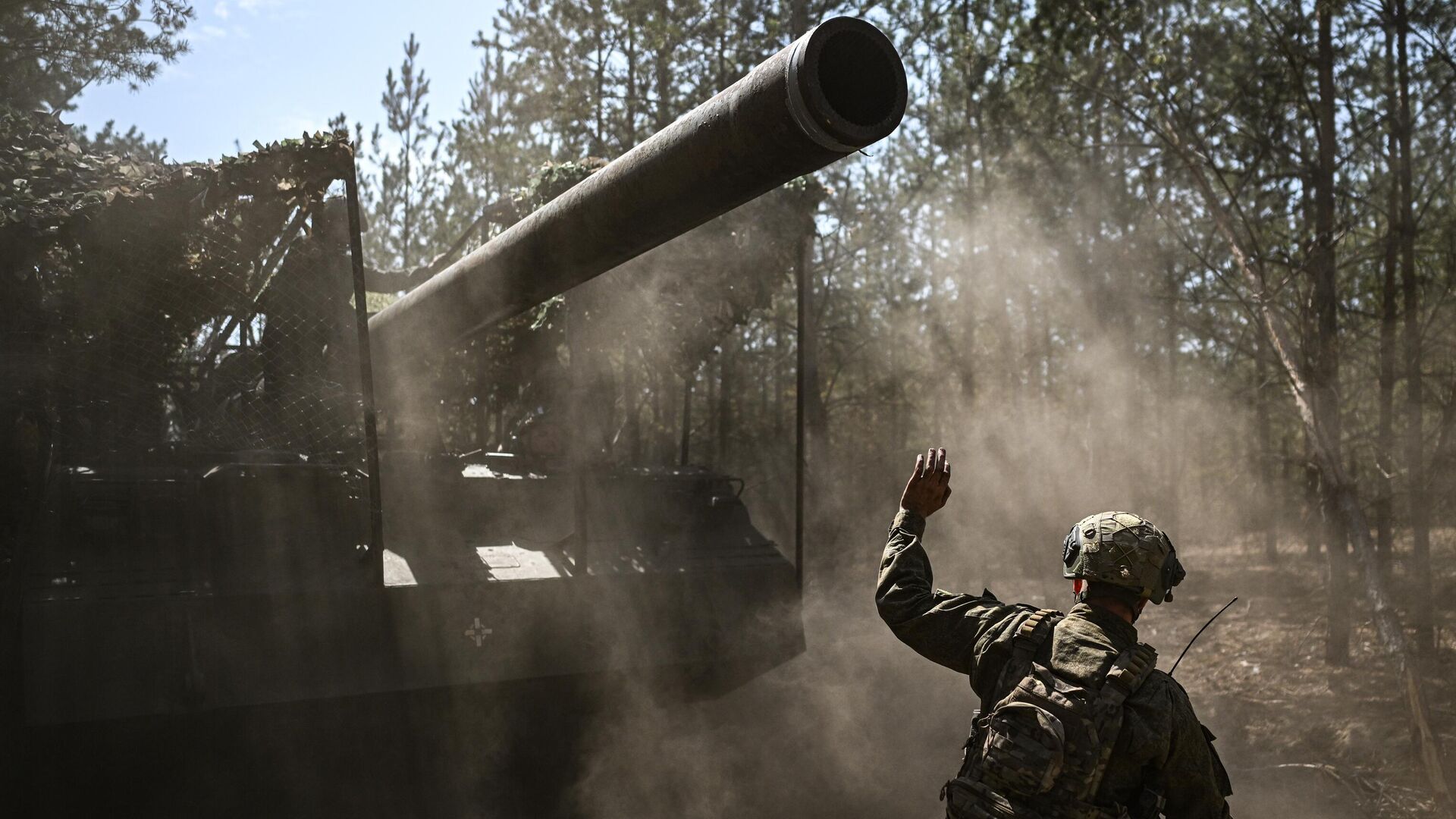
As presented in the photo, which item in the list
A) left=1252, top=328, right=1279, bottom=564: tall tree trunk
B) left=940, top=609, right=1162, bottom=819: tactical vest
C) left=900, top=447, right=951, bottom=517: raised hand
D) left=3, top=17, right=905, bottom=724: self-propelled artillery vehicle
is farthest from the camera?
left=1252, top=328, right=1279, bottom=564: tall tree trunk

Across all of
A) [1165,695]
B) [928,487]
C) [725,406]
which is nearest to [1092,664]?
[1165,695]

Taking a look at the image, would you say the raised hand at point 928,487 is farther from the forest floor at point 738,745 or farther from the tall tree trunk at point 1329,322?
the tall tree trunk at point 1329,322

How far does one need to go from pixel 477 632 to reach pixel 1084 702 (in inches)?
126

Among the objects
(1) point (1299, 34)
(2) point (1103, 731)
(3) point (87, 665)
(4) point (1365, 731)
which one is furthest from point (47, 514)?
(1) point (1299, 34)

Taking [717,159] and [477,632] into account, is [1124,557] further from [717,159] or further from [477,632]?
[477,632]

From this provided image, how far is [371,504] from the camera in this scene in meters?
4.88

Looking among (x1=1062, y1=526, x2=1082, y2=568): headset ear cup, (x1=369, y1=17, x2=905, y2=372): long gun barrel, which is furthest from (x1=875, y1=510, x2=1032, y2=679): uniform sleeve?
(x1=369, y1=17, x2=905, y2=372): long gun barrel

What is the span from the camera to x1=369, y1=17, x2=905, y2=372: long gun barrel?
3.04 m

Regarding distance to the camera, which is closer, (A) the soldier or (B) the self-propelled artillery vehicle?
(A) the soldier

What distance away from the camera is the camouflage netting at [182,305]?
573cm

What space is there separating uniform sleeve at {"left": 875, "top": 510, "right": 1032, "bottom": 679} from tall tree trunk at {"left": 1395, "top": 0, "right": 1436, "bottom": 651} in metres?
6.82

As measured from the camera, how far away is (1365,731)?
24.2ft

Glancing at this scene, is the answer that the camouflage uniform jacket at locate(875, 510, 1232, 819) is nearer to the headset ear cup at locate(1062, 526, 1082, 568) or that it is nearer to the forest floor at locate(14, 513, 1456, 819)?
the headset ear cup at locate(1062, 526, 1082, 568)

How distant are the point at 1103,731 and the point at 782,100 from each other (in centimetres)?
176
